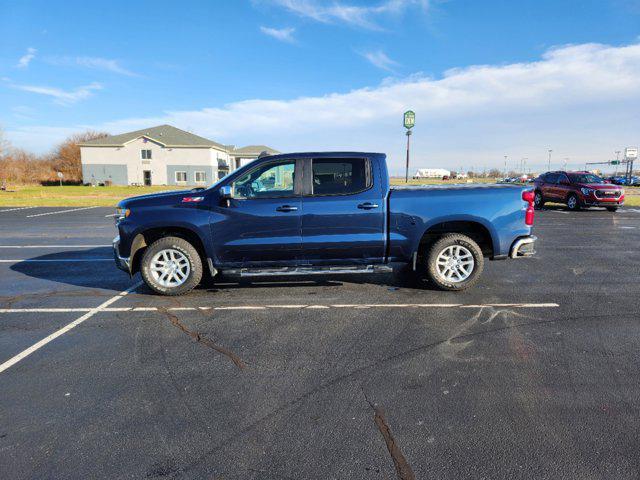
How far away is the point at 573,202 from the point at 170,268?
19.3 metres

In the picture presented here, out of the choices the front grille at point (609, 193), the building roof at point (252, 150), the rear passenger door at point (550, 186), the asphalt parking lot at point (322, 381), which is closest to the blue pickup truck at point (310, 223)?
the asphalt parking lot at point (322, 381)

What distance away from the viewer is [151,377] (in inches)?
135

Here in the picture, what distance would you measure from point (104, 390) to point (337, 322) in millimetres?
2407

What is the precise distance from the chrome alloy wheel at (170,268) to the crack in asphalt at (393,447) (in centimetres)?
362

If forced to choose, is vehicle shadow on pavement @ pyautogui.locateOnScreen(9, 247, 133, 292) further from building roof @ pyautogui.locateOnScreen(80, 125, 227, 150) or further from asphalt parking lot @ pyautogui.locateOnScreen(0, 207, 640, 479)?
building roof @ pyautogui.locateOnScreen(80, 125, 227, 150)

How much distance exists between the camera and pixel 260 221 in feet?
18.1

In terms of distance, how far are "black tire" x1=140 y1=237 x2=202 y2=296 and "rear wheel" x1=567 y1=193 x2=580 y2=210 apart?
61.9 ft

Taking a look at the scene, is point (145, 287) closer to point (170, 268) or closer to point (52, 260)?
point (170, 268)

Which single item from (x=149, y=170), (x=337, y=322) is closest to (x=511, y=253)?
(x=337, y=322)

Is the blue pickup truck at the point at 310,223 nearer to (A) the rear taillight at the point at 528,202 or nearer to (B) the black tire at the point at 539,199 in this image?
(A) the rear taillight at the point at 528,202

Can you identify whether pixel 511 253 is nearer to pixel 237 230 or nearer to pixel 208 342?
pixel 237 230

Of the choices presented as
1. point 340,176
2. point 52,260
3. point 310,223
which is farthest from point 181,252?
point 52,260

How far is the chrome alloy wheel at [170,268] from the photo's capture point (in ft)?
18.6

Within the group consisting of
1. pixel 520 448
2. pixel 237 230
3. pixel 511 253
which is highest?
pixel 237 230
